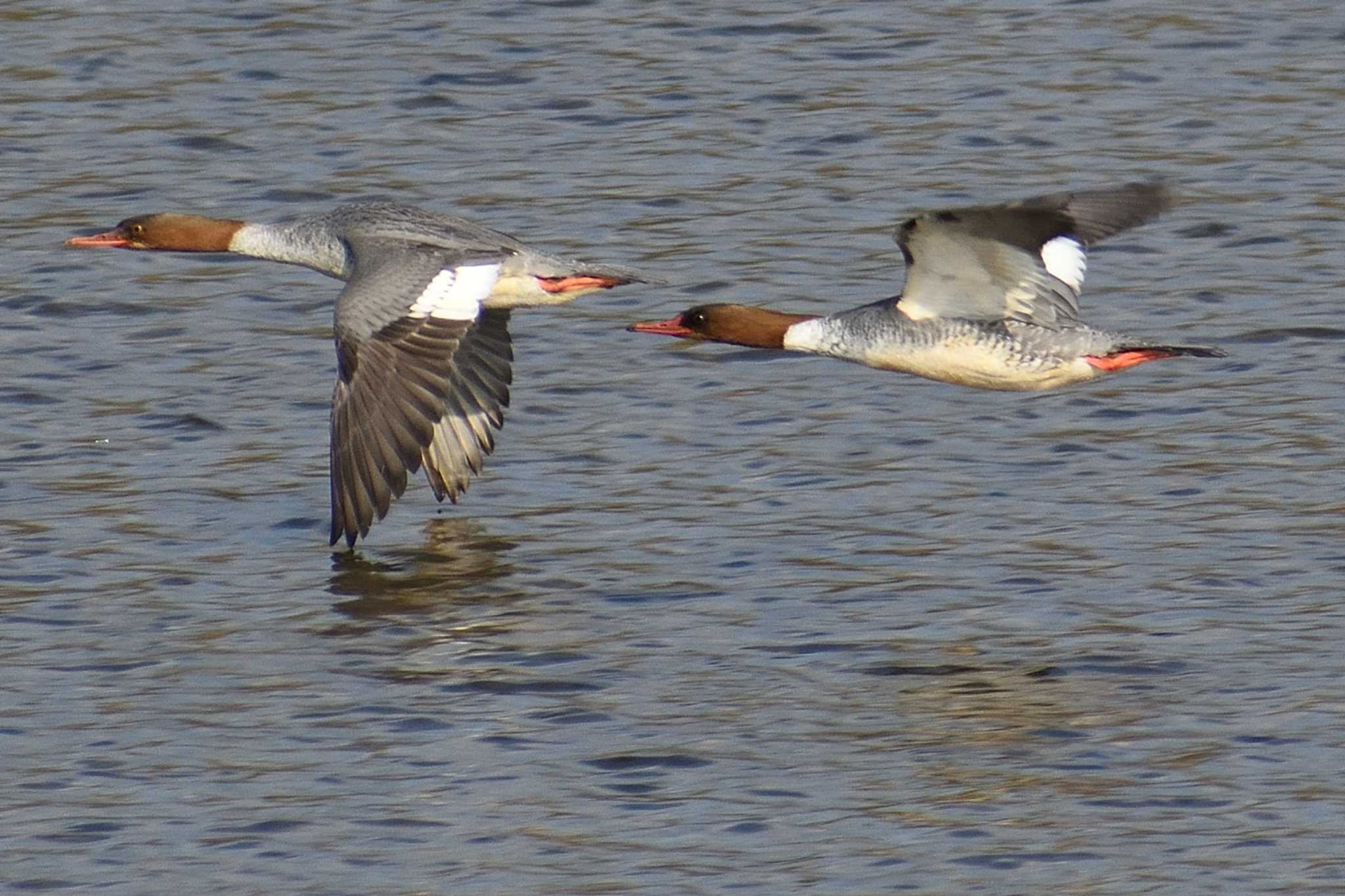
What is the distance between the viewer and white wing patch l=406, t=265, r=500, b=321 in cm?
890

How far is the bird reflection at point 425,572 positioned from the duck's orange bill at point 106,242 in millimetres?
2126

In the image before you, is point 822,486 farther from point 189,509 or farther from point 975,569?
point 189,509

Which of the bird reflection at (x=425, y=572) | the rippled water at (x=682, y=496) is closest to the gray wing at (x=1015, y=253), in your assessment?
the rippled water at (x=682, y=496)

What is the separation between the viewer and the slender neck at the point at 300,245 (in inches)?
384

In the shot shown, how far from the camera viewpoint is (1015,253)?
28.6ft

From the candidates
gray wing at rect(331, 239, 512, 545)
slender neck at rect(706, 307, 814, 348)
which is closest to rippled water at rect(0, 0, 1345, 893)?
gray wing at rect(331, 239, 512, 545)

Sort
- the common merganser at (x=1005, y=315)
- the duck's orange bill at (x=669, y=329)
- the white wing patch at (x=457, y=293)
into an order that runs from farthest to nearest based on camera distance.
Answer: the duck's orange bill at (x=669, y=329)
the white wing patch at (x=457, y=293)
the common merganser at (x=1005, y=315)

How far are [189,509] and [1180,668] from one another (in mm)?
3607

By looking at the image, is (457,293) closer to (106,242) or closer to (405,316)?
(405,316)

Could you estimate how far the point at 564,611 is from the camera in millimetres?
8477

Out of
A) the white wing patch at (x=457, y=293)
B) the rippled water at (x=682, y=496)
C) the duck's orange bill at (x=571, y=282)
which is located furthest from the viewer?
the duck's orange bill at (x=571, y=282)

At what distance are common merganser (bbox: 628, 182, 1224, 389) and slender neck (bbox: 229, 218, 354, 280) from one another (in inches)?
75.6

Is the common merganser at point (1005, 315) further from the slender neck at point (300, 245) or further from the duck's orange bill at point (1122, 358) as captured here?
the slender neck at point (300, 245)

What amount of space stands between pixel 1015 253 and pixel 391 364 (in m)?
2.08
